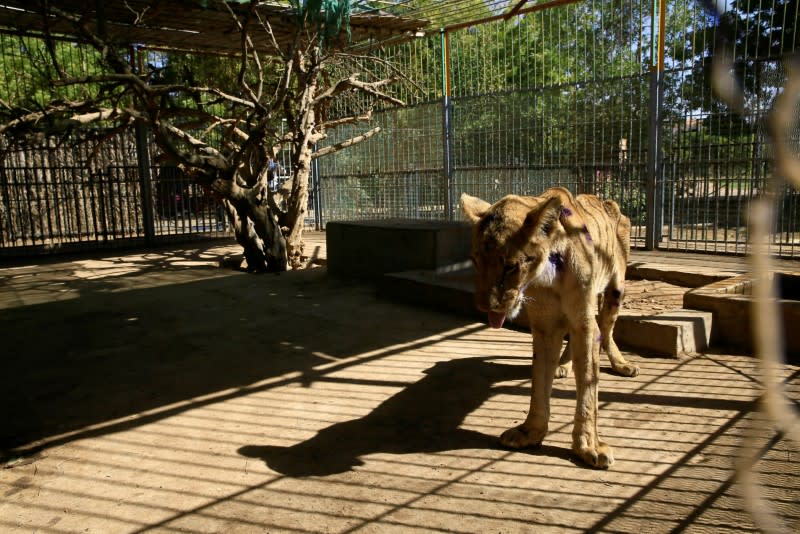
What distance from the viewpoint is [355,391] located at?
15.3ft

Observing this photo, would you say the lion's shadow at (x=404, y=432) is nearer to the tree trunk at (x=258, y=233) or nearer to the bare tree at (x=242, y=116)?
the bare tree at (x=242, y=116)

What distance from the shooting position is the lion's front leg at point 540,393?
3547mm

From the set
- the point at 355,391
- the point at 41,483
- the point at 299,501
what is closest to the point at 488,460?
the point at 299,501

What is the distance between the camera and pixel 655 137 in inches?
392

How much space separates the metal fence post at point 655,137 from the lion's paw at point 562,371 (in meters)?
6.18

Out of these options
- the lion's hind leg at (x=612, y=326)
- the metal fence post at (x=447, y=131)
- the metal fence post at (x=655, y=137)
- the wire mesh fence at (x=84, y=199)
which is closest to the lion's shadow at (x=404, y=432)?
the lion's hind leg at (x=612, y=326)

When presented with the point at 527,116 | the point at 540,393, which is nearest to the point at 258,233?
the point at 527,116

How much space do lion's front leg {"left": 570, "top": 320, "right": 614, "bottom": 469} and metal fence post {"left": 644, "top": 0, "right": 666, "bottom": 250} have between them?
754cm

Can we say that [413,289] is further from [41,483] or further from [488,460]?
[41,483]

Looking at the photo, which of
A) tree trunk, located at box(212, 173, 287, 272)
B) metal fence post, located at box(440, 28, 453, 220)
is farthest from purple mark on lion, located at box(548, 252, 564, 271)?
metal fence post, located at box(440, 28, 453, 220)

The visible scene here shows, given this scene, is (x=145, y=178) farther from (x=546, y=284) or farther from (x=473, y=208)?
(x=546, y=284)

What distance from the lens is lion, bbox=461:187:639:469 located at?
122 inches

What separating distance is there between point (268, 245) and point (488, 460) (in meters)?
8.08

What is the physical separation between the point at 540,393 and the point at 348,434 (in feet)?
4.19
